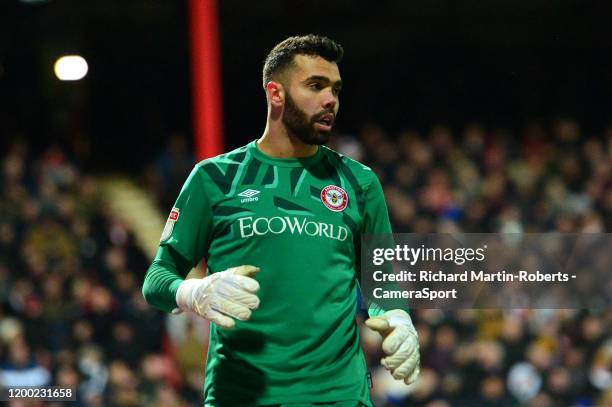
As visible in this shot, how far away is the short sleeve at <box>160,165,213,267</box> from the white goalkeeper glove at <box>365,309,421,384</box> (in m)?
0.54

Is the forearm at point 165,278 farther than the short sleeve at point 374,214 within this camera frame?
No

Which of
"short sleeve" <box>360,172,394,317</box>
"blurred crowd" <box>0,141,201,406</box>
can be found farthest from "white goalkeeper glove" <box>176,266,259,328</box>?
"blurred crowd" <box>0,141,201,406</box>

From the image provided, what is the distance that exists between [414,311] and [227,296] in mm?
5519

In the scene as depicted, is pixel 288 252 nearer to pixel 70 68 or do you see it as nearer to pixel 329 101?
pixel 329 101

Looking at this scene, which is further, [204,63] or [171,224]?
[204,63]

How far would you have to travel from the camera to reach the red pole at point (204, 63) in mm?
9914

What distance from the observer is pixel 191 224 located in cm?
304

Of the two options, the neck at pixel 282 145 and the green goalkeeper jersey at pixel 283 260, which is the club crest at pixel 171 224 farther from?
the neck at pixel 282 145

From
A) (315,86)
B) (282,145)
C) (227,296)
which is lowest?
(227,296)

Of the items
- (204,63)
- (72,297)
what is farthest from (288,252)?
(204,63)

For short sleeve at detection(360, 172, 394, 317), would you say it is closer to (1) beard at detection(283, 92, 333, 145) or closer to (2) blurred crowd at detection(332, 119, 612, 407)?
(1) beard at detection(283, 92, 333, 145)

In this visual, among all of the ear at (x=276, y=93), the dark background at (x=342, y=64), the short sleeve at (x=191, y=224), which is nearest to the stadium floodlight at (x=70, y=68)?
the dark background at (x=342, y=64)

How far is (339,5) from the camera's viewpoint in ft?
32.7

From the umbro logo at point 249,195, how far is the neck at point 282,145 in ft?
0.50
